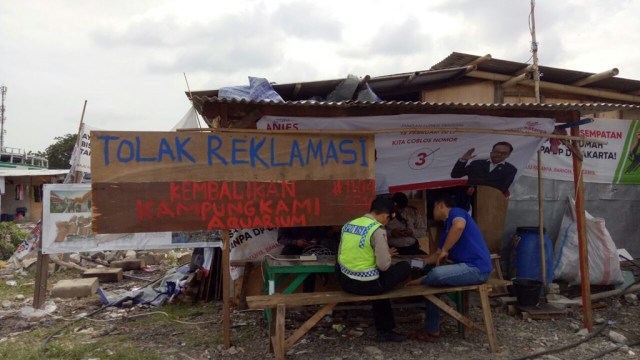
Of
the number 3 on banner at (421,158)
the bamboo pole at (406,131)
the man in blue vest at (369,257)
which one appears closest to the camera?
the man in blue vest at (369,257)

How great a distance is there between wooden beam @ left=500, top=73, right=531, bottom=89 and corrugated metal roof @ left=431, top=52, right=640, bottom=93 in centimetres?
13

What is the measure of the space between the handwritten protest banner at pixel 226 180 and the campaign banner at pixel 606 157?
154 inches

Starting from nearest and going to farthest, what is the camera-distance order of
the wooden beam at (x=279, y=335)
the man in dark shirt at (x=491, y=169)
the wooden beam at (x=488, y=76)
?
1. the wooden beam at (x=279, y=335)
2. the man in dark shirt at (x=491, y=169)
3. the wooden beam at (x=488, y=76)

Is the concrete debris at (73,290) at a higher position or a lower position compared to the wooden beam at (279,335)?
lower

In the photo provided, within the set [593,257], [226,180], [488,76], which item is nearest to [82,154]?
[226,180]

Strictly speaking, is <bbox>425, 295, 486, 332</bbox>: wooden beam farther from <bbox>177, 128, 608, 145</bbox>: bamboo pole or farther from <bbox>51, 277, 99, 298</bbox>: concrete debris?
<bbox>51, 277, 99, 298</bbox>: concrete debris

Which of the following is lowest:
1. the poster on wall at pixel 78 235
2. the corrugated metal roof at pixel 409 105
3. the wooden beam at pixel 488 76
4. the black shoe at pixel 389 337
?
the black shoe at pixel 389 337

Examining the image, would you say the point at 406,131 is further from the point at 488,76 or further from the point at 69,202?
the point at 69,202

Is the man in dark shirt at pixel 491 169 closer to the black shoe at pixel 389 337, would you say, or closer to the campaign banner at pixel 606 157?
the campaign banner at pixel 606 157

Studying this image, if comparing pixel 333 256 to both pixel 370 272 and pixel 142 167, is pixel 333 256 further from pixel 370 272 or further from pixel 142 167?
pixel 142 167

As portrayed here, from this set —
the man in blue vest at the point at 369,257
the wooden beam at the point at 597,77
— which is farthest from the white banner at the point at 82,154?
the wooden beam at the point at 597,77

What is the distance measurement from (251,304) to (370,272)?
1227mm

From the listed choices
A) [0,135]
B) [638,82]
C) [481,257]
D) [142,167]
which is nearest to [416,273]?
[481,257]

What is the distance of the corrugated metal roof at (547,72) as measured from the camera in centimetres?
766
